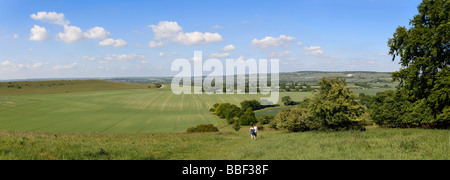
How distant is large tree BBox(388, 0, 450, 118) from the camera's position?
19.3 meters

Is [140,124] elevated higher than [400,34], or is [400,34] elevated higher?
[400,34]

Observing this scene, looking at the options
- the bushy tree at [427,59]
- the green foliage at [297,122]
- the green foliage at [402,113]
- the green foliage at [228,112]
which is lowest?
the green foliage at [228,112]

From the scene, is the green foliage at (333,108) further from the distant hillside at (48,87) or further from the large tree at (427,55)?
the distant hillside at (48,87)

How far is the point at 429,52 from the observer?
20.8m

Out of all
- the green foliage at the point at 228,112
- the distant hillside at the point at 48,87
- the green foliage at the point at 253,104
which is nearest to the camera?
the green foliage at the point at 228,112

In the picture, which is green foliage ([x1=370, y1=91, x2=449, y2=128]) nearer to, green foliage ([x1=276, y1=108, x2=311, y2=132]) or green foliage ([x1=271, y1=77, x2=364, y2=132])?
green foliage ([x1=271, y1=77, x2=364, y2=132])

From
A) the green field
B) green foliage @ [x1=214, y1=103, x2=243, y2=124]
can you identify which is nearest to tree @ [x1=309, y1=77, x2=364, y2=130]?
the green field

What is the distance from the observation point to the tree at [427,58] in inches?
762

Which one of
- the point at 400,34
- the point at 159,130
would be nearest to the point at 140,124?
the point at 159,130

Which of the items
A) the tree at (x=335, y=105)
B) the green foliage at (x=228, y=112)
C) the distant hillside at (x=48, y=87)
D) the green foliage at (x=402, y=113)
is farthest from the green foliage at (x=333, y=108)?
the distant hillside at (x=48, y=87)

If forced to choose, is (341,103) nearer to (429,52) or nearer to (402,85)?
(402,85)

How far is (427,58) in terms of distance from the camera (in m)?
20.0

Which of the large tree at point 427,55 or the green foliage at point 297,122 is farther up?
the large tree at point 427,55
